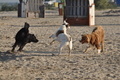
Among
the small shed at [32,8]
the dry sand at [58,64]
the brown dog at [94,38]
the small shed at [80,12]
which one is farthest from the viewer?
the small shed at [32,8]

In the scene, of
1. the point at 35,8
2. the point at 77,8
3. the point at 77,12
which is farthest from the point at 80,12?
the point at 35,8

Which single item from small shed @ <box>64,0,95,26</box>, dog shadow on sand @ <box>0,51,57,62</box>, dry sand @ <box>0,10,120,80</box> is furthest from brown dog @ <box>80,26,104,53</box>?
small shed @ <box>64,0,95,26</box>

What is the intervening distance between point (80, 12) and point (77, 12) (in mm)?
209

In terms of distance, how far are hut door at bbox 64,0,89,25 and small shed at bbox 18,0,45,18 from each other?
34.6 ft

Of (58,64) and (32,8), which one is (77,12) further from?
(58,64)

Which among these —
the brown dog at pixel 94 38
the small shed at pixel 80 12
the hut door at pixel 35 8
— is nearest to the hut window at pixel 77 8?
the small shed at pixel 80 12

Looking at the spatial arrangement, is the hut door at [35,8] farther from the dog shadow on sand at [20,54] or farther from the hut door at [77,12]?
the dog shadow on sand at [20,54]

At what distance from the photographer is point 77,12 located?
926 inches

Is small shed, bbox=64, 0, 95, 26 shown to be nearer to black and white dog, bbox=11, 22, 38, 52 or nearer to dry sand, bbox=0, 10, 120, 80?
dry sand, bbox=0, 10, 120, 80

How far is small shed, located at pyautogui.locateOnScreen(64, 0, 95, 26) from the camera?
23250 millimetres

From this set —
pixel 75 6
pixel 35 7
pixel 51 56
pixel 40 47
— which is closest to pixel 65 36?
pixel 51 56

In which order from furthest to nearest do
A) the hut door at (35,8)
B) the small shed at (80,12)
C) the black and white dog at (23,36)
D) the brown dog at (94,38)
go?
1. the hut door at (35,8)
2. the small shed at (80,12)
3. the black and white dog at (23,36)
4. the brown dog at (94,38)

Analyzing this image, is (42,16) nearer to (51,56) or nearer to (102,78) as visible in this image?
(51,56)

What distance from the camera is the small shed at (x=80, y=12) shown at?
23250mm
